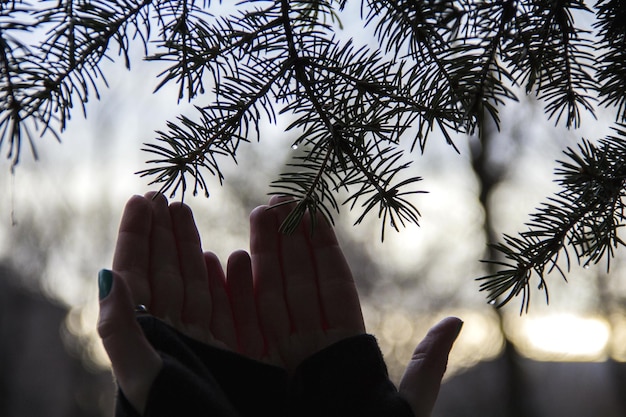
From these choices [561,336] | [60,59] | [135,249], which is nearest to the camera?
[60,59]

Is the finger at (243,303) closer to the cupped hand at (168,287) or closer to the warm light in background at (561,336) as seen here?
the cupped hand at (168,287)

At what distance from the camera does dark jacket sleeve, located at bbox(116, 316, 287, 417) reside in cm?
38

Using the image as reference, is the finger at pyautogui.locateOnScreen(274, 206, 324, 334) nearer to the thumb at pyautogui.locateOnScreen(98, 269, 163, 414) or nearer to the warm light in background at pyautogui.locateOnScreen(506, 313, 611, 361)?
the thumb at pyautogui.locateOnScreen(98, 269, 163, 414)

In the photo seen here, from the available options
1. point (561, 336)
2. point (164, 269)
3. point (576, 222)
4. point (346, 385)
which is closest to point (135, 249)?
point (164, 269)

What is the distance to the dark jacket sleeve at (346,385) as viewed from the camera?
47 centimetres

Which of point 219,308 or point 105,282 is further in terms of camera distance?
point 219,308

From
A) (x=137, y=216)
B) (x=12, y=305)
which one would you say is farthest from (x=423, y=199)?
(x=12, y=305)

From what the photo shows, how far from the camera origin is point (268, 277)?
21.3 inches

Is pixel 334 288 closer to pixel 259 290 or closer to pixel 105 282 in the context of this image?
pixel 259 290

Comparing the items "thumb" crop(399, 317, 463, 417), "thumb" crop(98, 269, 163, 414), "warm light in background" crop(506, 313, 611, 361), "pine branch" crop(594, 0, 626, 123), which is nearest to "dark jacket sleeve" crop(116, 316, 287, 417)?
"thumb" crop(98, 269, 163, 414)

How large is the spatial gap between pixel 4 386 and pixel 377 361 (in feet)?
5.83

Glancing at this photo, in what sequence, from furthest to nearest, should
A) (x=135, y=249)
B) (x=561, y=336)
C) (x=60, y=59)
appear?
1. (x=561, y=336)
2. (x=135, y=249)
3. (x=60, y=59)

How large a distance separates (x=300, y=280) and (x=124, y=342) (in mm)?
211

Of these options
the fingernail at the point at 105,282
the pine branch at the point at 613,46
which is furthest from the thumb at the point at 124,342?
the pine branch at the point at 613,46
